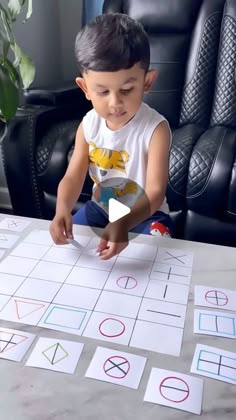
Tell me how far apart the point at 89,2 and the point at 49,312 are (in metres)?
1.90

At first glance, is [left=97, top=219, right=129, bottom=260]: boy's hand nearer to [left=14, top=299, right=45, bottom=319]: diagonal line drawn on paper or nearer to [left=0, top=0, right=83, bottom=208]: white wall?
[left=14, top=299, right=45, bottom=319]: diagonal line drawn on paper

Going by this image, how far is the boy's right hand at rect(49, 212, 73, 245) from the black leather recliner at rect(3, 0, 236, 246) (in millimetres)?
575

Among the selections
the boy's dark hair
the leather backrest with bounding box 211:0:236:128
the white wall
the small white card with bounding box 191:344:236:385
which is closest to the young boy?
the boy's dark hair

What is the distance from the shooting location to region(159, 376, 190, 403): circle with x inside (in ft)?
1.51

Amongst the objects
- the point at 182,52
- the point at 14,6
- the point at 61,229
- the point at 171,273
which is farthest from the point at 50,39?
the point at 171,273

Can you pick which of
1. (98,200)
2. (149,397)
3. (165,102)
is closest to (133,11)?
(165,102)

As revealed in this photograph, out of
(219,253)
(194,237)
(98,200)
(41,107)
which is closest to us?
(219,253)

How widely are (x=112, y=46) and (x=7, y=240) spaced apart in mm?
420

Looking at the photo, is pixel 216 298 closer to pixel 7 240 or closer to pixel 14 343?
pixel 14 343

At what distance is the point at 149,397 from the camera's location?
0.46 m

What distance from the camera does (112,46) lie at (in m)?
0.77

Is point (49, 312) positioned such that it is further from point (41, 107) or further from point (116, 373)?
point (41, 107)

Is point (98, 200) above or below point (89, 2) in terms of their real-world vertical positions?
below

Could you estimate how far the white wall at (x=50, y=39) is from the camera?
2.09 m
